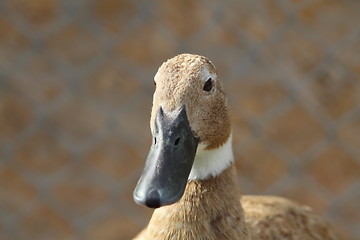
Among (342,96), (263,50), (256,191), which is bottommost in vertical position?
(256,191)

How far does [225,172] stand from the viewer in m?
0.92

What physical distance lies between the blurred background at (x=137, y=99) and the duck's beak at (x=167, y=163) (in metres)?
0.92

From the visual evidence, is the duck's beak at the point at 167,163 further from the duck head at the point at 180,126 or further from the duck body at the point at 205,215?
the duck body at the point at 205,215

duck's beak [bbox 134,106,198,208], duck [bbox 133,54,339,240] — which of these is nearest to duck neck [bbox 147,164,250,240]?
duck [bbox 133,54,339,240]

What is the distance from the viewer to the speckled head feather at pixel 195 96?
2.64ft

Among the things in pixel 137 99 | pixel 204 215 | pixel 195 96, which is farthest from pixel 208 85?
pixel 137 99

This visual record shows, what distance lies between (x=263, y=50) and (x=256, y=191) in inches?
13.3

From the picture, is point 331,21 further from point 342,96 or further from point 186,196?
point 186,196

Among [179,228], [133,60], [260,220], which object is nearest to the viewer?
[179,228]

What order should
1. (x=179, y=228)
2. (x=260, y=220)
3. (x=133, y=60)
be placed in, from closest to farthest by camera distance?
(x=179, y=228) → (x=260, y=220) → (x=133, y=60)

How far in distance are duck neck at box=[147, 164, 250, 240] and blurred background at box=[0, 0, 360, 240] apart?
0.82 meters

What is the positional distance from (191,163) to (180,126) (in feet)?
0.15

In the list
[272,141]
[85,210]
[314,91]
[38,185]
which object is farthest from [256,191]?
[38,185]

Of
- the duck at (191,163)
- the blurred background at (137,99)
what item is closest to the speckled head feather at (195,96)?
the duck at (191,163)
